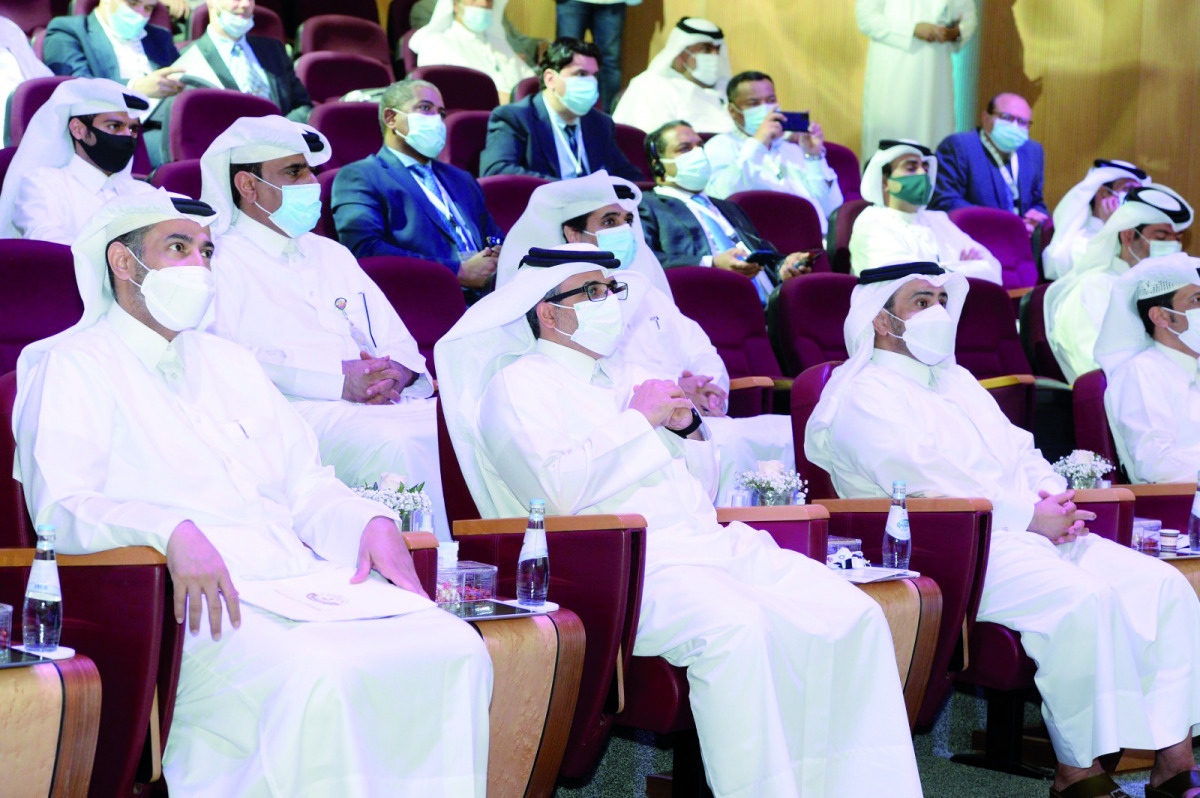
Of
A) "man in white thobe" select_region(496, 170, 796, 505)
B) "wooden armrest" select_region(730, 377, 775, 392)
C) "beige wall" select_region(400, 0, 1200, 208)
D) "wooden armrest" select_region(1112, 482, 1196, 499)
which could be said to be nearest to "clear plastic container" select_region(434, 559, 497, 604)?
"man in white thobe" select_region(496, 170, 796, 505)

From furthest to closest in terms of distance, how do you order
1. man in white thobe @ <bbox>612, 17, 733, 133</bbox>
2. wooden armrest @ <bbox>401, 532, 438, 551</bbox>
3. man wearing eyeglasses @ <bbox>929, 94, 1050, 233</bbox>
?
1. man in white thobe @ <bbox>612, 17, 733, 133</bbox>
2. man wearing eyeglasses @ <bbox>929, 94, 1050, 233</bbox>
3. wooden armrest @ <bbox>401, 532, 438, 551</bbox>

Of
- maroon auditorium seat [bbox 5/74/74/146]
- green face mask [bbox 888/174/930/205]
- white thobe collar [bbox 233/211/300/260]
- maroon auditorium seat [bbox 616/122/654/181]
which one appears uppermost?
maroon auditorium seat [bbox 616/122/654/181]

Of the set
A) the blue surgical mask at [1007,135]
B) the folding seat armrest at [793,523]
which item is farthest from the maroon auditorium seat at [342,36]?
the folding seat armrest at [793,523]

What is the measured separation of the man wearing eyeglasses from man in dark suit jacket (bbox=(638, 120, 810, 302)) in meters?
2.11

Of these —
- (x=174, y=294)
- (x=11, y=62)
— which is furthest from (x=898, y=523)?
(x=11, y=62)

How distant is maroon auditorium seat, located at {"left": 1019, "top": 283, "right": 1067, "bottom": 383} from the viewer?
6.60 metres

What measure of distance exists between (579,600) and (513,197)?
3.38 metres

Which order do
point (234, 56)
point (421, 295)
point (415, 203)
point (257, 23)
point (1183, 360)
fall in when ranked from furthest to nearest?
point (257, 23), point (234, 56), point (415, 203), point (1183, 360), point (421, 295)

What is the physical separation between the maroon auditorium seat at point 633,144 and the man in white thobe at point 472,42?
0.93 m

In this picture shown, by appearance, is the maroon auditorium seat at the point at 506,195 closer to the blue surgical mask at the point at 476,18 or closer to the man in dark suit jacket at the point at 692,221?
the man in dark suit jacket at the point at 692,221

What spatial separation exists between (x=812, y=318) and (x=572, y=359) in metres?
2.04

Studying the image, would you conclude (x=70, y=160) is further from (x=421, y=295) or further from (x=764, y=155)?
(x=764, y=155)

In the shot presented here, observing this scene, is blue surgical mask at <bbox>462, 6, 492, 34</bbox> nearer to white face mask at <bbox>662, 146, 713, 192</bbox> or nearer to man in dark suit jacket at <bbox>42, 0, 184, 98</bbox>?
man in dark suit jacket at <bbox>42, 0, 184, 98</bbox>

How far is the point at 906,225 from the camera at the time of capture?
6.68m
